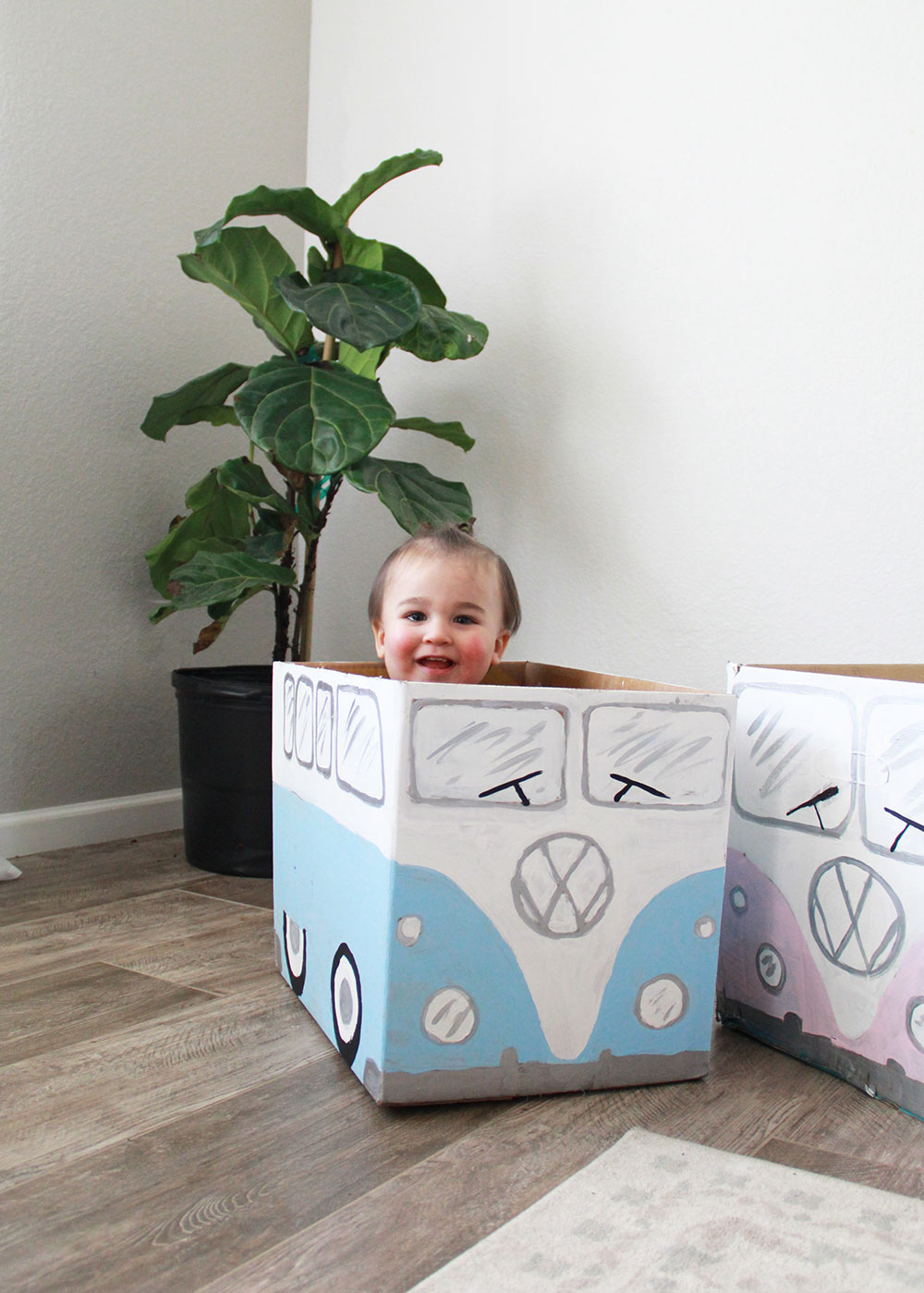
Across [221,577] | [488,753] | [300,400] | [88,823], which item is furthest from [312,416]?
[88,823]

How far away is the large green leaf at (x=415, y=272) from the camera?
5.13ft

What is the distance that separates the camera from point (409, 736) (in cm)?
75

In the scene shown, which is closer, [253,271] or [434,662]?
[434,662]

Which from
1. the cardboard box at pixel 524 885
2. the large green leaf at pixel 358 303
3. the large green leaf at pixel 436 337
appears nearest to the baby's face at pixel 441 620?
the cardboard box at pixel 524 885

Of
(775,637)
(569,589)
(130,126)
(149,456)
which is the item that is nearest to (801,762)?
(775,637)

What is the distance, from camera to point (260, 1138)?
2.35ft

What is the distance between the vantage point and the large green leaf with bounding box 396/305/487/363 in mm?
1433

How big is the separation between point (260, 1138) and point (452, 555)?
629 mm

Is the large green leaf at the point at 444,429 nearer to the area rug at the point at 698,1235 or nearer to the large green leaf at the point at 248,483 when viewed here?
the large green leaf at the point at 248,483

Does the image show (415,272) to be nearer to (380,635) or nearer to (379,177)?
(379,177)

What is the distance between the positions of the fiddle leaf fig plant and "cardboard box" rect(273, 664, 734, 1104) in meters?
0.57

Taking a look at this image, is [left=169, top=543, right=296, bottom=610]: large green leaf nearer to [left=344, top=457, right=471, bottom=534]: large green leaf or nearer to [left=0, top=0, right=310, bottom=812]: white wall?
[left=344, top=457, right=471, bottom=534]: large green leaf

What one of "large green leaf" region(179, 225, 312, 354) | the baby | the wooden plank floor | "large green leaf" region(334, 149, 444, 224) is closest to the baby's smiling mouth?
the baby

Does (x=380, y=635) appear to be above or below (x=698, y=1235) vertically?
above
